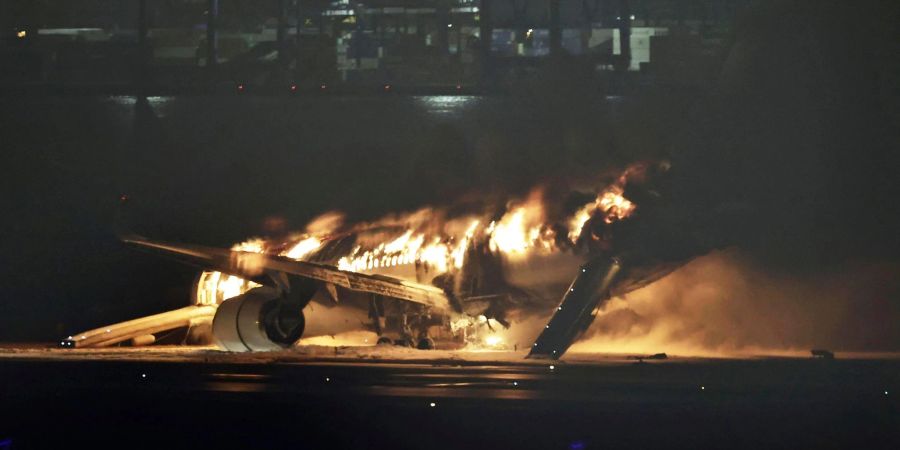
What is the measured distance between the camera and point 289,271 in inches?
1056

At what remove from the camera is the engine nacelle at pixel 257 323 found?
27266 millimetres

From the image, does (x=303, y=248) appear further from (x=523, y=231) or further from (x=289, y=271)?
(x=523, y=231)

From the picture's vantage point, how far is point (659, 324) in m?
29.3

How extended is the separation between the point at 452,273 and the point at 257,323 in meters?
5.81

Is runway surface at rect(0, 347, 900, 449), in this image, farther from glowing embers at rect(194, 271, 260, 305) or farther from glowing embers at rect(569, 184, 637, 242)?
glowing embers at rect(194, 271, 260, 305)

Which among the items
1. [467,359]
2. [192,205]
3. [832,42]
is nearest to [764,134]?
[832,42]

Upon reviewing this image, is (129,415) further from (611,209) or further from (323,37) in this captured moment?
(323,37)

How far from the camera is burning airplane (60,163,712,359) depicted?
2580cm

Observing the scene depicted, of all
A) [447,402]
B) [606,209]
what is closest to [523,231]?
[606,209]

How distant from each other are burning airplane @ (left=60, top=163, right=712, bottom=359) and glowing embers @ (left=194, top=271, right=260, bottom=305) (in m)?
0.75


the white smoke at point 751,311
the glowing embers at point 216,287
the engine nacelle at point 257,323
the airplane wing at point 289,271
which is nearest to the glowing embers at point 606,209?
the white smoke at point 751,311

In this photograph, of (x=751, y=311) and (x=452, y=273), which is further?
(x=751, y=311)

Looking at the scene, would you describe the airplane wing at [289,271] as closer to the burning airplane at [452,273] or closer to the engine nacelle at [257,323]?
the burning airplane at [452,273]

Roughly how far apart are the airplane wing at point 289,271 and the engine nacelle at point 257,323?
2.14 feet
